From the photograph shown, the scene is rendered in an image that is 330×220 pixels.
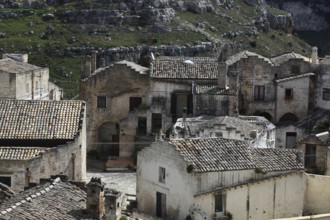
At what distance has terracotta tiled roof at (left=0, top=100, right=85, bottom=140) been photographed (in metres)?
48.1

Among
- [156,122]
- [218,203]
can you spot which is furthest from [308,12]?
[218,203]

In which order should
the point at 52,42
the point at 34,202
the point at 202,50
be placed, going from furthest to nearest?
1. the point at 202,50
2. the point at 52,42
3. the point at 34,202

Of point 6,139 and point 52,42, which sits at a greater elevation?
point 52,42

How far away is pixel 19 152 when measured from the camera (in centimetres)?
4481

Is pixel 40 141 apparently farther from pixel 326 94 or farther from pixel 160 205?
pixel 326 94

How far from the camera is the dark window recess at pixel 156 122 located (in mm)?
66562

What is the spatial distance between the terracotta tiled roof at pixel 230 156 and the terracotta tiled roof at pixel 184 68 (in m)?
24.6

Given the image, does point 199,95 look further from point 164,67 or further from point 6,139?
point 6,139

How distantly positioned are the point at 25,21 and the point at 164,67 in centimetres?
5435

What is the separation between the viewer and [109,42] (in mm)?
106312

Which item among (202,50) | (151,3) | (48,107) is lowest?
(48,107)

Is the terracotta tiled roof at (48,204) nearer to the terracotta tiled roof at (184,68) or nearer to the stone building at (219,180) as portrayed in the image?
the stone building at (219,180)

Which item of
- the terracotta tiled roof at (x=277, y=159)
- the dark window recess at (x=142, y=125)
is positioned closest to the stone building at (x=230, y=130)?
the dark window recess at (x=142, y=125)

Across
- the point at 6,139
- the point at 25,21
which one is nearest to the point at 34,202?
the point at 6,139
